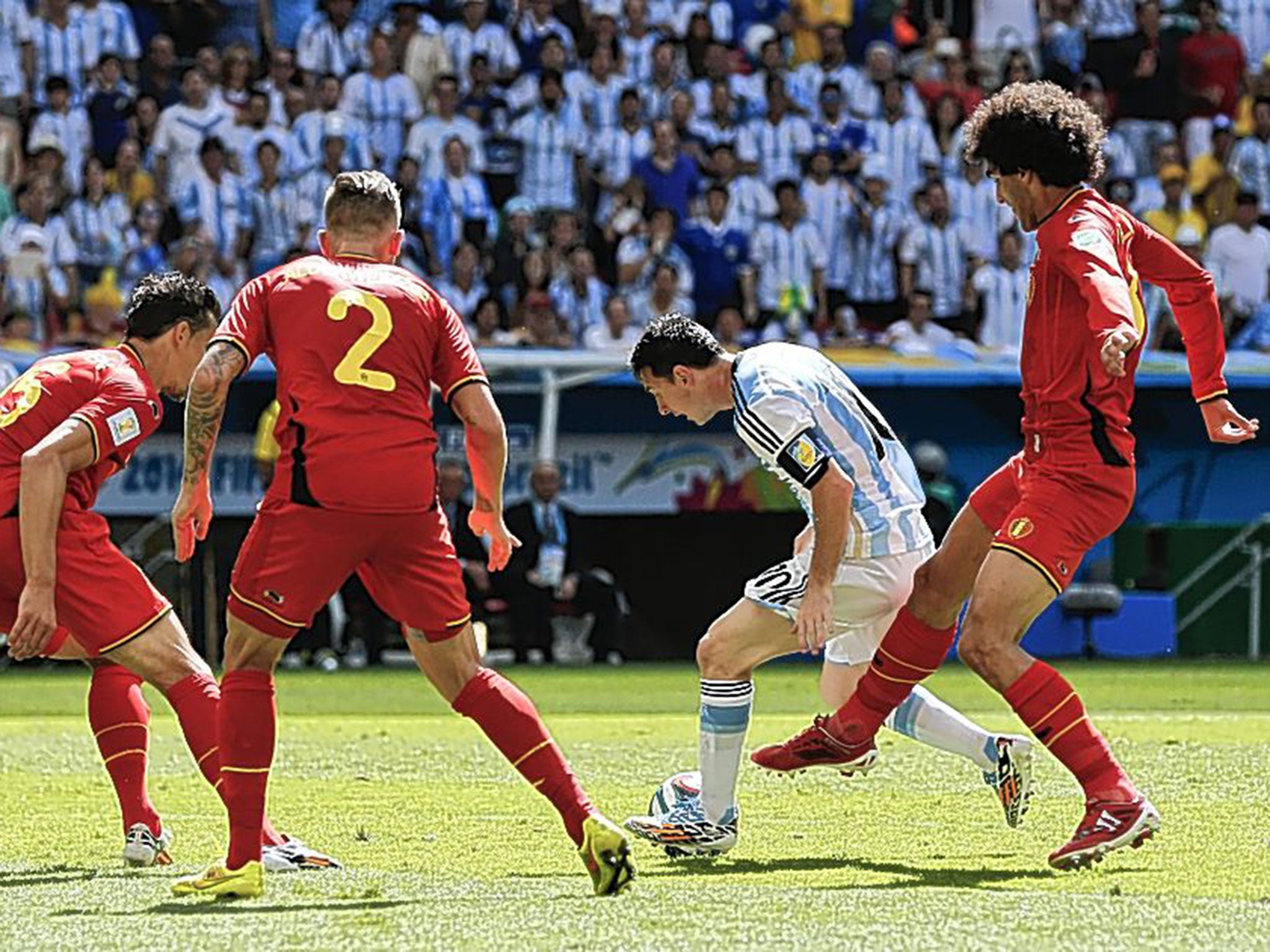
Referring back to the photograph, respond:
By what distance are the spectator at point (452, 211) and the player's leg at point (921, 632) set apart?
572 inches

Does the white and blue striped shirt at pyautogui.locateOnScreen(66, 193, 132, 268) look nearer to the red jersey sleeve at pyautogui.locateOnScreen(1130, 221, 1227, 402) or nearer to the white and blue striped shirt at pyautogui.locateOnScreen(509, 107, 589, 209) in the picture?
the white and blue striped shirt at pyautogui.locateOnScreen(509, 107, 589, 209)

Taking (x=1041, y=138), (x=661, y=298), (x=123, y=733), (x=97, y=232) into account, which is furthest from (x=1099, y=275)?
(x=97, y=232)

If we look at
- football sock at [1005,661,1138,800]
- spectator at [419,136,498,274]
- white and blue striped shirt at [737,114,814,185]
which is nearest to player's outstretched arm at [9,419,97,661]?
football sock at [1005,661,1138,800]

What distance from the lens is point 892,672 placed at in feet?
25.5

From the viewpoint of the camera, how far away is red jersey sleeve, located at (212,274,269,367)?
6582 mm

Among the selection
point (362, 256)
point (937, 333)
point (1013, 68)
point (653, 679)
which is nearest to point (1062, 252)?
point (362, 256)

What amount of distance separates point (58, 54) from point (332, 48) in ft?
9.00

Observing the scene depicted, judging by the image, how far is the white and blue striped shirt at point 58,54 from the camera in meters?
23.0

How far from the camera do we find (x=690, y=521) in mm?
20125

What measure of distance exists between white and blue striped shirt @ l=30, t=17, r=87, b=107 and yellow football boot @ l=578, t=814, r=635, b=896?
1798 centimetres

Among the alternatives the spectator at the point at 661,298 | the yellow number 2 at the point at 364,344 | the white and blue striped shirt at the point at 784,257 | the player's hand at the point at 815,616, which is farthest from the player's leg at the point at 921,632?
the white and blue striped shirt at the point at 784,257

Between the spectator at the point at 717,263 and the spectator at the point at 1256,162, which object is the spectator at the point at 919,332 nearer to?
the spectator at the point at 717,263

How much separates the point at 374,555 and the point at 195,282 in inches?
62.7

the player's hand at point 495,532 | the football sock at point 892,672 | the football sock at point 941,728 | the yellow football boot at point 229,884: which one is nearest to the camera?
the yellow football boot at point 229,884
